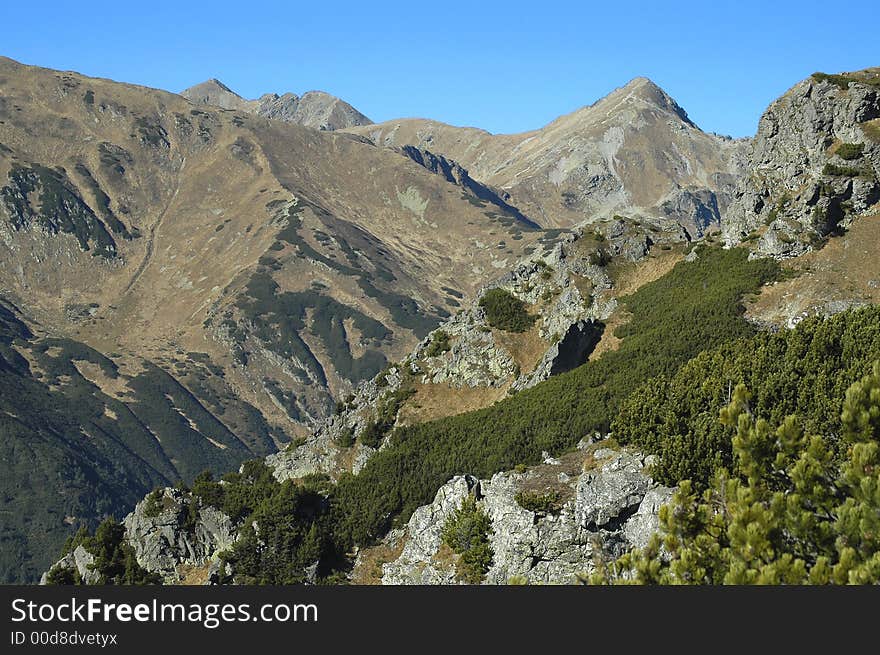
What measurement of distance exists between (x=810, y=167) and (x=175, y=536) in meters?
78.5

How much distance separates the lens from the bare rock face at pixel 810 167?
79500 millimetres

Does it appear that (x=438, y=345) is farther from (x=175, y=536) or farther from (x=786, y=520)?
(x=786, y=520)

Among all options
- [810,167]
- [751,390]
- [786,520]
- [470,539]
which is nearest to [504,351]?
[810,167]

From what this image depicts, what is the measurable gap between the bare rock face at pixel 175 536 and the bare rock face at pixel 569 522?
2745 cm

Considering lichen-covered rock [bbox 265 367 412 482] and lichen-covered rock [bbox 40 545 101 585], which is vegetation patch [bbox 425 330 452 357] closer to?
lichen-covered rock [bbox 265 367 412 482]

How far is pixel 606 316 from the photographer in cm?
9075

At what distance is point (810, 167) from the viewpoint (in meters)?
86.2

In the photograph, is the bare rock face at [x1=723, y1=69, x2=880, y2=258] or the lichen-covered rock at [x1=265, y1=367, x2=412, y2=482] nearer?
the bare rock face at [x1=723, y1=69, x2=880, y2=258]

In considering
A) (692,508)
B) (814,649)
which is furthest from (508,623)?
(692,508)

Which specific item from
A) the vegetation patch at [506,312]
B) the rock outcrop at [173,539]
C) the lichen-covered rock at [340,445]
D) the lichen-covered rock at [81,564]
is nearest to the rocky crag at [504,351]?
the lichen-covered rock at [340,445]

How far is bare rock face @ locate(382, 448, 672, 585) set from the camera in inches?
1656

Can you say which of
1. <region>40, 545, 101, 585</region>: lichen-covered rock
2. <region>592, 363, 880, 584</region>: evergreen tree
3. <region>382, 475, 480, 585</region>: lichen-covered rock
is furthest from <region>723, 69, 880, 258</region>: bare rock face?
<region>40, 545, 101, 585</region>: lichen-covered rock

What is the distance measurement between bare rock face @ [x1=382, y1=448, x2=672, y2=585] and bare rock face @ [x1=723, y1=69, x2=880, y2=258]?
151 feet

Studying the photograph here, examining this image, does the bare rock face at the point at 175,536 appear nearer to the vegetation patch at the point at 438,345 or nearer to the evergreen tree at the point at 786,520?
the vegetation patch at the point at 438,345
